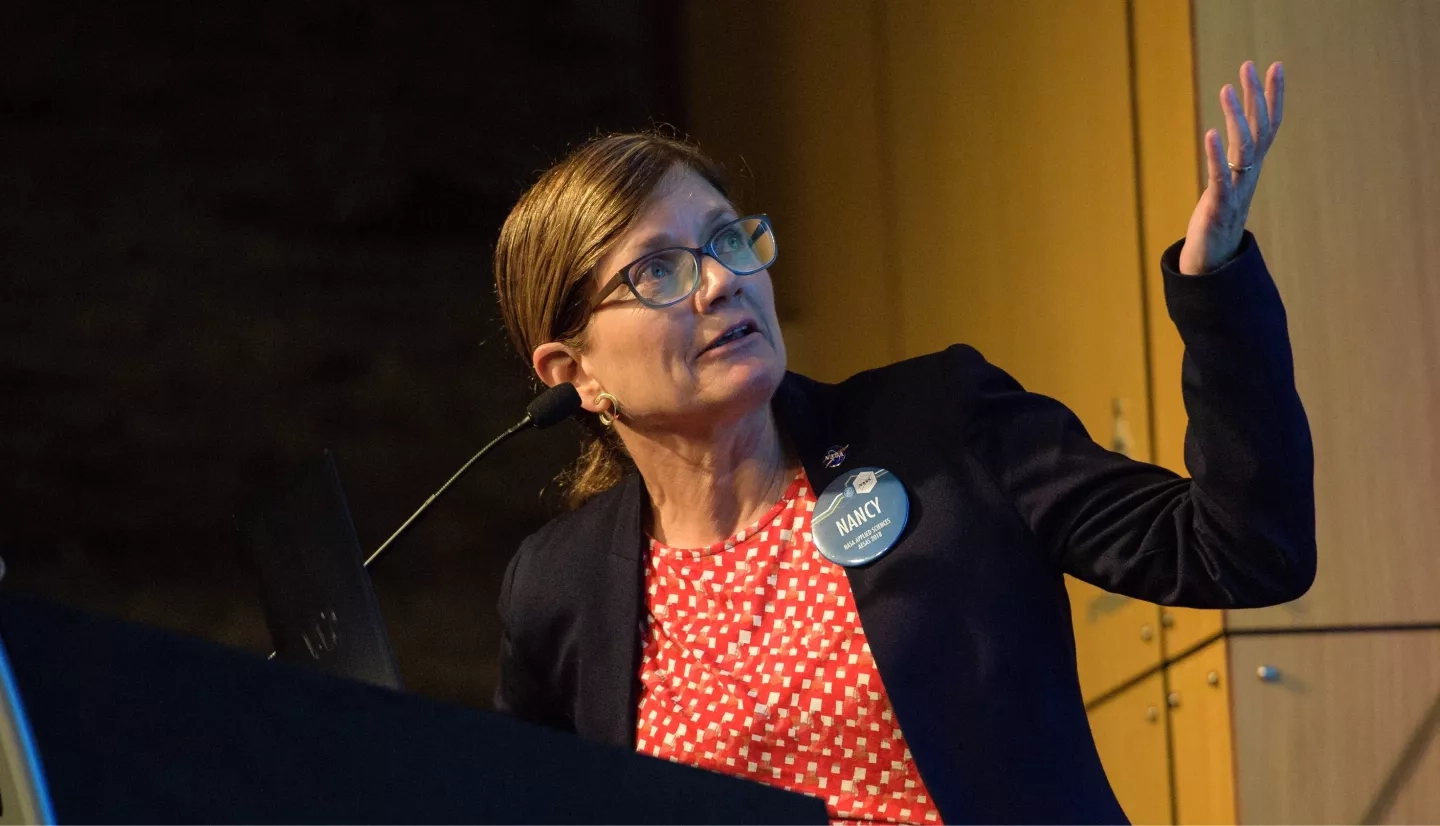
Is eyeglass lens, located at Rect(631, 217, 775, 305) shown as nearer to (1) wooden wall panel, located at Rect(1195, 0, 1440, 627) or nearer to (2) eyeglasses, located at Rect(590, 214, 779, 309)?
(2) eyeglasses, located at Rect(590, 214, 779, 309)

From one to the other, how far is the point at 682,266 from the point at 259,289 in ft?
4.91

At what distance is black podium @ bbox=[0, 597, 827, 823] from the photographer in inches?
26.6

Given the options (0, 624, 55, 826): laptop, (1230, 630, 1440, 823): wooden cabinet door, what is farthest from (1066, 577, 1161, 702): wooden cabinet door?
(0, 624, 55, 826): laptop

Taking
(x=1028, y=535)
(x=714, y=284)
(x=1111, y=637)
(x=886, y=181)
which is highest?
(x=886, y=181)

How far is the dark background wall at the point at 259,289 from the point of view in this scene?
2.58 m

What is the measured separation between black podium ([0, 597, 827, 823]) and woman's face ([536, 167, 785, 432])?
2.32 feet

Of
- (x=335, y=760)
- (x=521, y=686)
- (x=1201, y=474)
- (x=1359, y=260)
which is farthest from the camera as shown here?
(x=1359, y=260)

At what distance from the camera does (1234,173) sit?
38.8 inches

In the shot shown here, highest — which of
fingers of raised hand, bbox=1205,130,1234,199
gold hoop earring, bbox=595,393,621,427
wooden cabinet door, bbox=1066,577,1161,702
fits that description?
fingers of raised hand, bbox=1205,130,1234,199

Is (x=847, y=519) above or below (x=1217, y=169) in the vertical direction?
below

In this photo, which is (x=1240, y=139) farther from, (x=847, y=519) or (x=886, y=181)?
(x=886, y=181)

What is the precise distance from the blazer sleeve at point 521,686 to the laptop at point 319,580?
45 centimetres

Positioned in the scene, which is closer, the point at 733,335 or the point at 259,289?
the point at 733,335

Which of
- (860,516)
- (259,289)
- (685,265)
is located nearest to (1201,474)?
(860,516)
